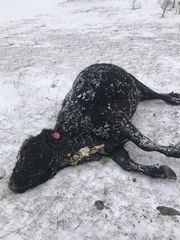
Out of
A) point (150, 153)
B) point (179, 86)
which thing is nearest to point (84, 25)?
point (179, 86)

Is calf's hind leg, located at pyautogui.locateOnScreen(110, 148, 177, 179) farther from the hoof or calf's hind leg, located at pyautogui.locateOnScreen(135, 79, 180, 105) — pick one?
calf's hind leg, located at pyautogui.locateOnScreen(135, 79, 180, 105)

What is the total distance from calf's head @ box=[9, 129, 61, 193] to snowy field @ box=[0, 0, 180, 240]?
0.12 metres

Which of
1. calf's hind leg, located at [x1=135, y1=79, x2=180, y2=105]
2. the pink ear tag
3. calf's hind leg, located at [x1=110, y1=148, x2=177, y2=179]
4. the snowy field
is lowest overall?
the snowy field

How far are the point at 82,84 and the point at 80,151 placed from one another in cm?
125

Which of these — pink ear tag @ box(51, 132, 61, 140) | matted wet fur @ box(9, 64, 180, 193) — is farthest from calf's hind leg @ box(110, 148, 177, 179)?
pink ear tag @ box(51, 132, 61, 140)

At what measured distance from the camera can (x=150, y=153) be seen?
5.05 metres

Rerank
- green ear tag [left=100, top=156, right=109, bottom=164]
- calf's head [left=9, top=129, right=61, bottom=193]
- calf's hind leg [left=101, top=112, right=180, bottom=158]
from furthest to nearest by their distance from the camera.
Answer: green ear tag [left=100, top=156, right=109, bottom=164] < calf's hind leg [left=101, top=112, right=180, bottom=158] < calf's head [left=9, top=129, right=61, bottom=193]

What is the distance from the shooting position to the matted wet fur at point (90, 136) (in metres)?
4.41

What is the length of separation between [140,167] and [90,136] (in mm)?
824

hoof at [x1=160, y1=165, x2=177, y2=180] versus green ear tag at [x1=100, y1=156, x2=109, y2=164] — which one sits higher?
hoof at [x1=160, y1=165, x2=177, y2=180]

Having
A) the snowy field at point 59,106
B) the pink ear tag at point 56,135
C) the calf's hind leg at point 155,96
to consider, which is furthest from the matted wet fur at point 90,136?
the calf's hind leg at point 155,96

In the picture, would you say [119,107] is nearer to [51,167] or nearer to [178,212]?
[51,167]

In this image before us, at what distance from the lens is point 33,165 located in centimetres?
431

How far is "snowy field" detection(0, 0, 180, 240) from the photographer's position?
3971 mm
